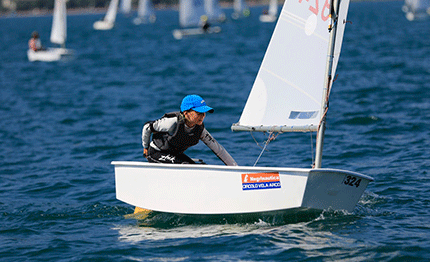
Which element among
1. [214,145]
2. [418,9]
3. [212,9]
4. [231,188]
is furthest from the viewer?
[418,9]

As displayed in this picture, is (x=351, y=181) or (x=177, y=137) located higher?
(x=177, y=137)

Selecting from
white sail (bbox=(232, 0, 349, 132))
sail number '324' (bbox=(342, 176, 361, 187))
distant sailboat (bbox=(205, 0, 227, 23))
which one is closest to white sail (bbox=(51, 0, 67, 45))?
distant sailboat (bbox=(205, 0, 227, 23))

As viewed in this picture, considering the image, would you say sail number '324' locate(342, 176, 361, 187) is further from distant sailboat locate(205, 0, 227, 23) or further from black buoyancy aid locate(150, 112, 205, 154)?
distant sailboat locate(205, 0, 227, 23)

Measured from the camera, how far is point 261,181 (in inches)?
271

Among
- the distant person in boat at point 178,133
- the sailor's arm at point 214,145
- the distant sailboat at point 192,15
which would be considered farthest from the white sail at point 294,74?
the distant sailboat at point 192,15

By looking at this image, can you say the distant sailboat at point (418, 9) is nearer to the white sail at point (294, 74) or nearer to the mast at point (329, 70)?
the white sail at point (294, 74)

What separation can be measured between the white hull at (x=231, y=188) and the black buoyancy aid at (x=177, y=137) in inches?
17.6

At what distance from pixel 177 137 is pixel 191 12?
40.9 meters

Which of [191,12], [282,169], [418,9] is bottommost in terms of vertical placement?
[282,169]

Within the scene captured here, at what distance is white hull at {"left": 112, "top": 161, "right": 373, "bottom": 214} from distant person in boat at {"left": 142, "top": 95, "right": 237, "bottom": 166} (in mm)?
394

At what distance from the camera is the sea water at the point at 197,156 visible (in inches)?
277

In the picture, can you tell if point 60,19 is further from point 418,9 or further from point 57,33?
point 418,9

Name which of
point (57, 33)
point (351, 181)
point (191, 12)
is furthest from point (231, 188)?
point (191, 12)

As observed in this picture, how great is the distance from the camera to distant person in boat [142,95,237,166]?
7.34 metres
